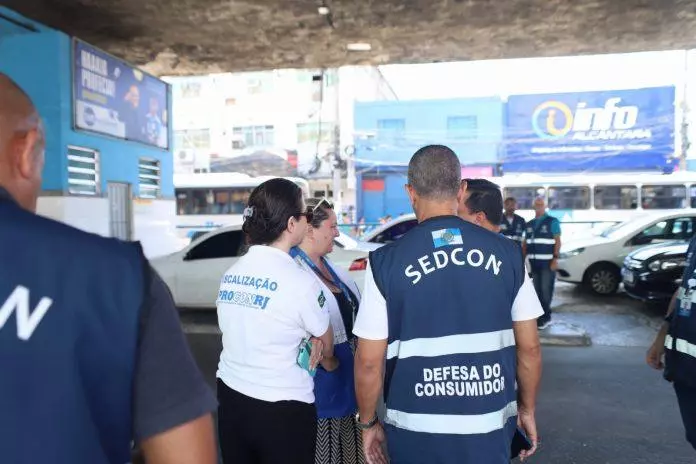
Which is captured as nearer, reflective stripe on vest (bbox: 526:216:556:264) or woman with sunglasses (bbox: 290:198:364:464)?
woman with sunglasses (bbox: 290:198:364:464)

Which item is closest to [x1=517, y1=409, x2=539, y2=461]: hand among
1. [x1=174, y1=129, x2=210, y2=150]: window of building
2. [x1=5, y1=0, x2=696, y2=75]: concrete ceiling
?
[x1=5, y1=0, x2=696, y2=75]: concrete ceiling

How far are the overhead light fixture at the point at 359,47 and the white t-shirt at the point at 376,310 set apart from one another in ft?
28.5

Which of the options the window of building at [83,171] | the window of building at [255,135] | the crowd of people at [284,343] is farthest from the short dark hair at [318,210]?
the window of building at [255,135]

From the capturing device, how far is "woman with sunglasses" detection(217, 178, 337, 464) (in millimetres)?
2258

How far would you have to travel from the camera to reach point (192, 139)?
39.2 meters

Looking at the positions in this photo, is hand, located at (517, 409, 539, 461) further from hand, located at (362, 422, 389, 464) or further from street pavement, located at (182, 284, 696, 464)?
street pavement, located at (182, 284, 696, 464)

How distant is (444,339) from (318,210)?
134cm

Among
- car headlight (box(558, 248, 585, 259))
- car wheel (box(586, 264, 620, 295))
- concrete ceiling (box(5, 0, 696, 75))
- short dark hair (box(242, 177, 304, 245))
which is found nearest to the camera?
short dark hair (box(242, 177, 304, 245))

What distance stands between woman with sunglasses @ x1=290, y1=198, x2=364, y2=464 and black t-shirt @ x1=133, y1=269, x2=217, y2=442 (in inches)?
57.7

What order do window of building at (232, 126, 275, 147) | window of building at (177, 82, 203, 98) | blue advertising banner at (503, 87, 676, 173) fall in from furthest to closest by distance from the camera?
window of building at (177, 82, 203, 98) → window of building at (232, 126, 275, 147) → blue advertising banner at (503, 87, 676, 173)

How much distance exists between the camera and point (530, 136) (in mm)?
28969

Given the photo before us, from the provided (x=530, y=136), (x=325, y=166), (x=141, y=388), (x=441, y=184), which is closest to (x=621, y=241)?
(x=441, y=184)

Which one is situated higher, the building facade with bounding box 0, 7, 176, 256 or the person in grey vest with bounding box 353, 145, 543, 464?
the building facade with bounding box 0, 7, 176, 256

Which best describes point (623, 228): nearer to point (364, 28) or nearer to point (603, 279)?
point (603, 279)
